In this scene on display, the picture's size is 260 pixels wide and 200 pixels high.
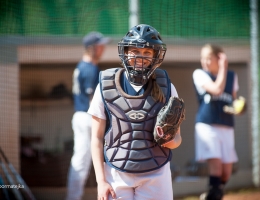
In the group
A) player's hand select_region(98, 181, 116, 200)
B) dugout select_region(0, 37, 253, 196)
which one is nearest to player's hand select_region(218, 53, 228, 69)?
dugout select_region(0, 37, 253, 196)

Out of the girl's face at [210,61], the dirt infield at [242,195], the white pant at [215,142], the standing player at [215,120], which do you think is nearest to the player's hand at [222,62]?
the standing player at [215,120]

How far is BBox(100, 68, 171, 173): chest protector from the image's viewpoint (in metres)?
3.31

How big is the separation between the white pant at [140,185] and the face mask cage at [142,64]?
1.87 feet

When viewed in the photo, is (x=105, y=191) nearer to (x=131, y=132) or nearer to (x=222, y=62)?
(x=131, y=132)

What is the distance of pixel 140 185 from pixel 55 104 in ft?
15.0

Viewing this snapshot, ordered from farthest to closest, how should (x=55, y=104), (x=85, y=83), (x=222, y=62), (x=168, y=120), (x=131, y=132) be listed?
(x=55, y=104)
(x=85, y=83)
(x=222, y=62)
(x=131, y=132)
(x=168, y=120)

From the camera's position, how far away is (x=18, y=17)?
21.8 ft

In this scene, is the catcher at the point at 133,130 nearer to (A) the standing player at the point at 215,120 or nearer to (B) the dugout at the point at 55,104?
(A) the standing player at the point at 215,120

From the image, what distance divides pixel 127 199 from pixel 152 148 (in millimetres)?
345

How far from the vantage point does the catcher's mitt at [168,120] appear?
3199 mm

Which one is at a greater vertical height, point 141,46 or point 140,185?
point 141,46

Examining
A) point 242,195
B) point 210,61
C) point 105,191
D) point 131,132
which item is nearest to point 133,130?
point 131,132

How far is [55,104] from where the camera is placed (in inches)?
305

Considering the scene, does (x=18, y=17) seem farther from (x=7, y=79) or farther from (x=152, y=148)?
(x=152, y=148)
